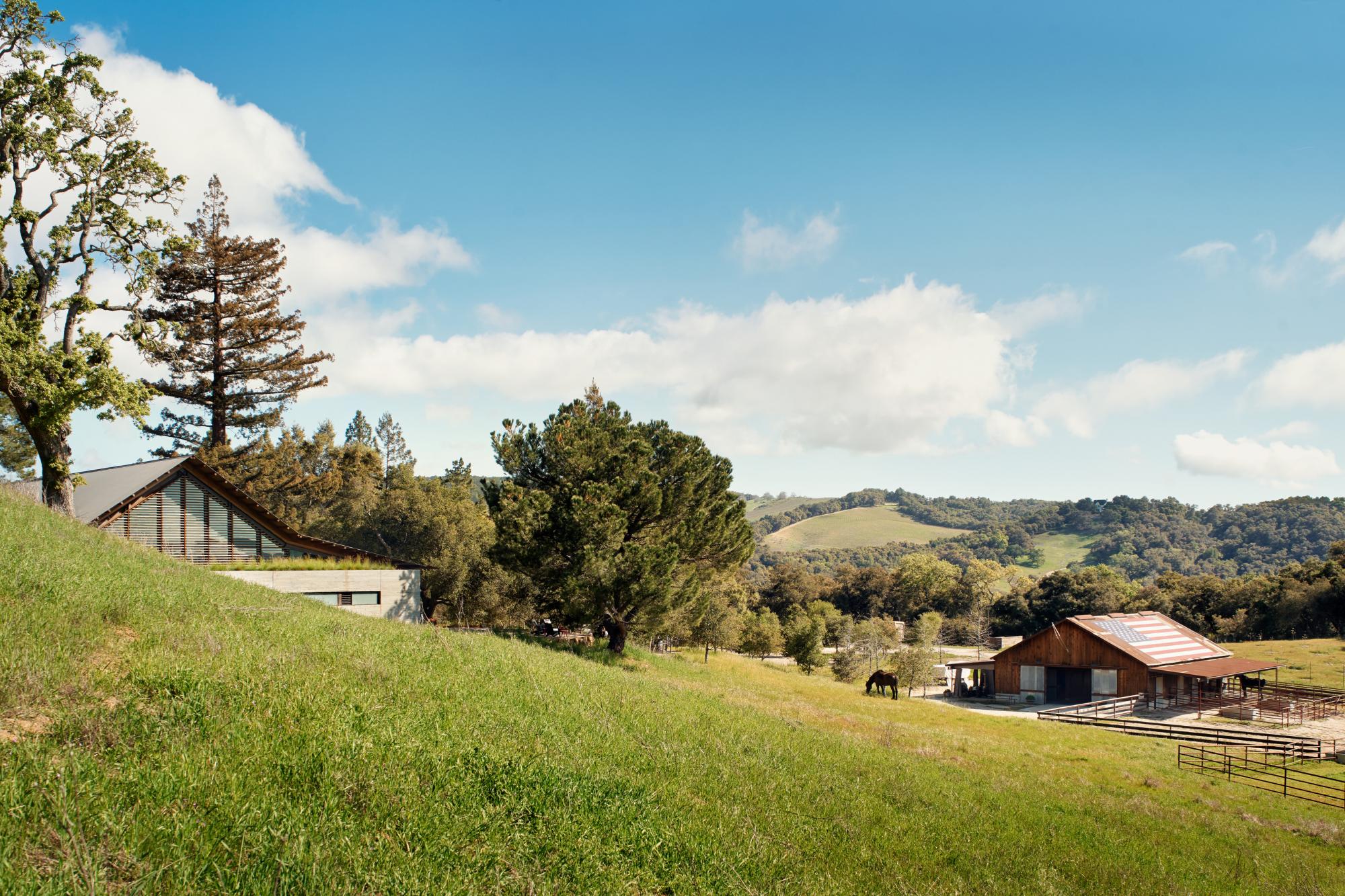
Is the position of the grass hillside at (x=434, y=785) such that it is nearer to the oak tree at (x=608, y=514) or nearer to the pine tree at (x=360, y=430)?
the oak tree at (x=608, y=514)

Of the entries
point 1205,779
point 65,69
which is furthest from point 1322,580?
point 65,69

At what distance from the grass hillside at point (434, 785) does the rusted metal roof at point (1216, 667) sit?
96.4ft

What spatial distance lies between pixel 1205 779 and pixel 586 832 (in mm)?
22481

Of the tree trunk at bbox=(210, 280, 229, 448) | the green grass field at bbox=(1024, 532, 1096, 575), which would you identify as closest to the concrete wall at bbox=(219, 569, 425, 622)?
the tree trunk at bbox=(210, 280, 229, 448)

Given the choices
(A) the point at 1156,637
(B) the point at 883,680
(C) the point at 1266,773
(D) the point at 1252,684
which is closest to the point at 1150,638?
(A) the point at 1156,637

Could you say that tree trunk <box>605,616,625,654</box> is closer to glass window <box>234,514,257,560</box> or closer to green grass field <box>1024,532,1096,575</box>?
glass window <box>234,514,257,560</box>

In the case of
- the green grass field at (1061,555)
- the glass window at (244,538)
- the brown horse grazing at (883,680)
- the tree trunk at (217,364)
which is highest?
the tree trunk at (217,364)

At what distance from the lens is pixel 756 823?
7820 mm

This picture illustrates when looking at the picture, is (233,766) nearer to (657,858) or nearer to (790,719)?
(657,858)

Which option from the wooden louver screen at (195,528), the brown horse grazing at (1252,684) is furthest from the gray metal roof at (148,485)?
the brown horse grazing at (1252,684)

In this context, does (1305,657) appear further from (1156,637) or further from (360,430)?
(360,430)

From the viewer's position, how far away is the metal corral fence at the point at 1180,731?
24.6 m

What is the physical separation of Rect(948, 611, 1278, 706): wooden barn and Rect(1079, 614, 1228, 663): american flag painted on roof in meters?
0.07

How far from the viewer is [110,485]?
83.2 ft
